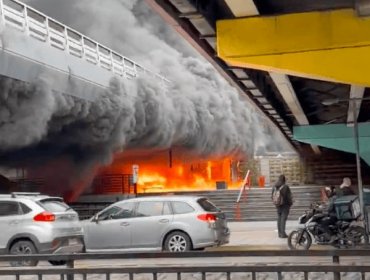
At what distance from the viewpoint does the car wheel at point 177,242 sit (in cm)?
1410

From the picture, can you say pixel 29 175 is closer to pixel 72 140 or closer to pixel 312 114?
pixel 72 140

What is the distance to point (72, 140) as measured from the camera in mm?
36281

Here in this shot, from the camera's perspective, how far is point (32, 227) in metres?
12.7

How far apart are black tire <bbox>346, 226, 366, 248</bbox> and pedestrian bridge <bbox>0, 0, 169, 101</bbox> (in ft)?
50.6

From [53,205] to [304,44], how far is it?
7445mm

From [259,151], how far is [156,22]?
1476cm

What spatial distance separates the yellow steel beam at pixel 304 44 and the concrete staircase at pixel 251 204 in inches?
835

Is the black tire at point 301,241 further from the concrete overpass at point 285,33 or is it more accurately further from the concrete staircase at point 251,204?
the concrete staircase at point 251,204

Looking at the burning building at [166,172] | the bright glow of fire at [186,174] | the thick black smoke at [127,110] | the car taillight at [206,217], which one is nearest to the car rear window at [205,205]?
the car taillight at [206,217]

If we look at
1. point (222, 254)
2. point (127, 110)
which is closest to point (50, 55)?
point (127, 110)

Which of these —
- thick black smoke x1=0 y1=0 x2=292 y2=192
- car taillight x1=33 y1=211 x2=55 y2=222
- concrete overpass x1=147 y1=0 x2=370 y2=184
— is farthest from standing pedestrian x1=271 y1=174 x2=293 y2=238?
concrete overpass x1=147 y1=0 x2=370 y2=184

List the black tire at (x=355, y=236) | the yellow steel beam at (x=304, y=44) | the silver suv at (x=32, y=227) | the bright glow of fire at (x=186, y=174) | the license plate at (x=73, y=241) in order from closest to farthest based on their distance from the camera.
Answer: the yellow steel beam at (x=304, y=44) < the silver suv at (x=32, y=227) < the license plate at (x=73, y=241) < the black tire at (x=355, y=236) < the bright glow of fire at (x=186, y=174)

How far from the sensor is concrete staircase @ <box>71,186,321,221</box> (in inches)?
1167

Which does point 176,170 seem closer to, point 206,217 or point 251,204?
point 251,204
